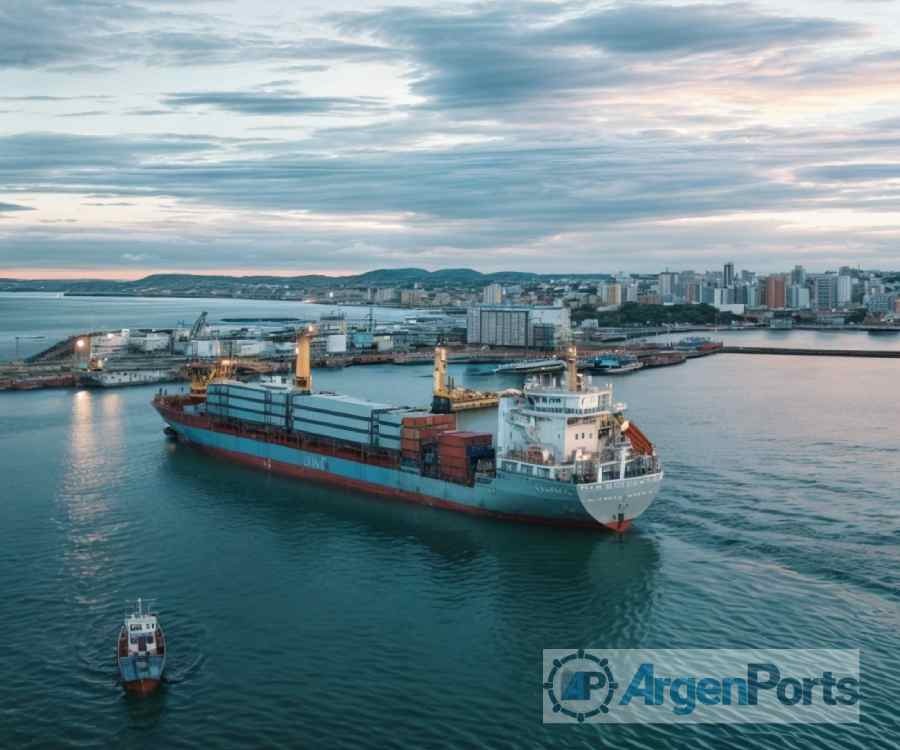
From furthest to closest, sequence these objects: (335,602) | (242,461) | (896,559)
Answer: (242,461)
(896,559)
(335,602)

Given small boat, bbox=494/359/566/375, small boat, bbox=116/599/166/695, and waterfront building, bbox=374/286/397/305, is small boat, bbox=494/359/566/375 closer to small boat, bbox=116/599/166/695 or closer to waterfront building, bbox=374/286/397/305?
small boat, bbox=116/599/166/695

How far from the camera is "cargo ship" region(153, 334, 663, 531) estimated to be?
17094 millimetres

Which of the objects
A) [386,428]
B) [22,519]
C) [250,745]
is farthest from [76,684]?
[386,428]

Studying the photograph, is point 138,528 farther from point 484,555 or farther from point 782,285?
point 782,285

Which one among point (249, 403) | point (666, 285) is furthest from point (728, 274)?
point (249, 403)

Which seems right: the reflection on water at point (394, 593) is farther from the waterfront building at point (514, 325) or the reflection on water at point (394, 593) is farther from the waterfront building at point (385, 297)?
the waterfront building at point (385, 297)

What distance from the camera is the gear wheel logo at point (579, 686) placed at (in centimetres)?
1048

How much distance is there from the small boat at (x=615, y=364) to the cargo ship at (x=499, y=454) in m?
29.2

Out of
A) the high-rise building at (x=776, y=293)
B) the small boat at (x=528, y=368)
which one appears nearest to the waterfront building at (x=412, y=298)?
the high-rise building at (x=776, y=293)

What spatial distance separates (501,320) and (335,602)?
2158 inches

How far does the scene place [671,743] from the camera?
9812 mm

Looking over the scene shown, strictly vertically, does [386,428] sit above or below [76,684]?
above

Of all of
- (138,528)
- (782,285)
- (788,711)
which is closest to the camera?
(788,711)

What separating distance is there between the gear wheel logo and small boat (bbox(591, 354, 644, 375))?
1558 inches
